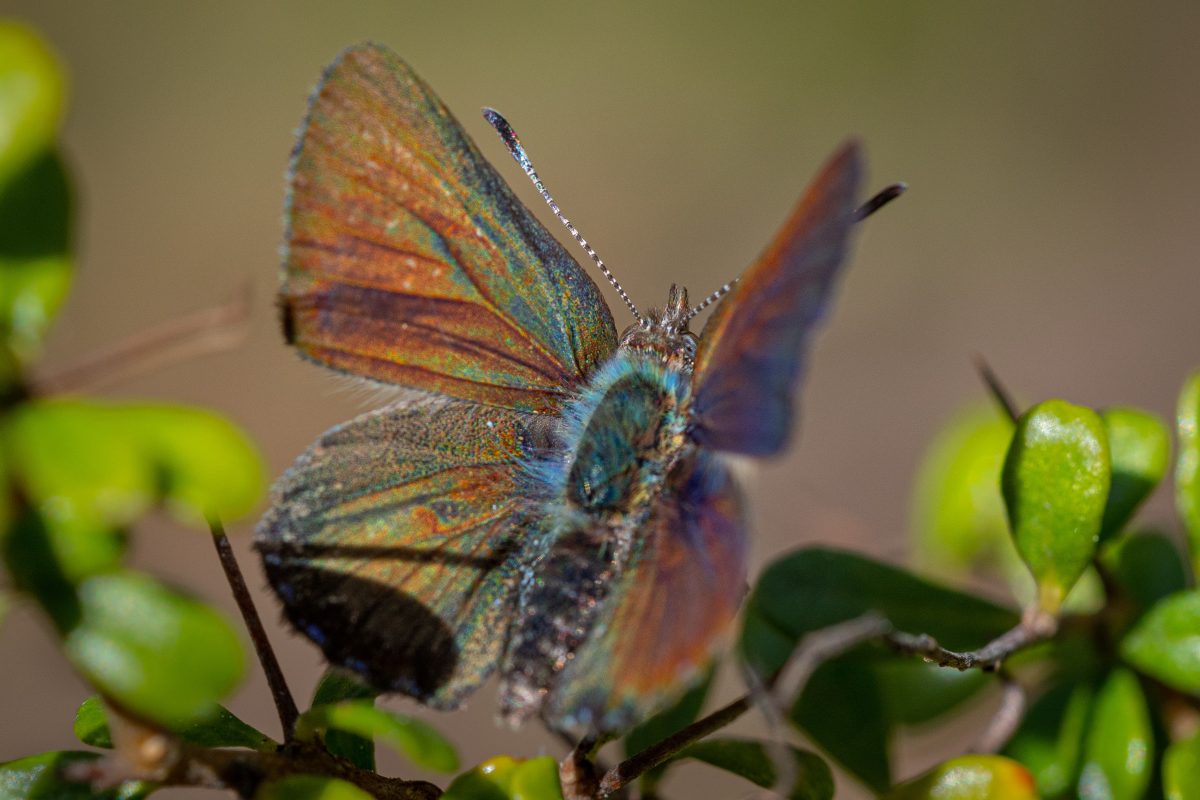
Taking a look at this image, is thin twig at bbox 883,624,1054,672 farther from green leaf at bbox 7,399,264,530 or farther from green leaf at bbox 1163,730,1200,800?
green leaf at bbox 7,399,264,530

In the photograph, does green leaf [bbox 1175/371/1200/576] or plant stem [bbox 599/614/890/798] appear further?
green leaf [bbox 1175/371/1200/576]

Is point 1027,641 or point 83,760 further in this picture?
point 1027,641

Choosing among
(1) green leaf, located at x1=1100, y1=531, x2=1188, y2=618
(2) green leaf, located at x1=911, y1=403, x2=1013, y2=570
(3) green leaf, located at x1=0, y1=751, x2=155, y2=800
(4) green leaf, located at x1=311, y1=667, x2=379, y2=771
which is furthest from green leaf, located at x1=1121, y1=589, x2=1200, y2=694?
(3) green leaf, located at x1=0, y1=751, x2=155, y2=800

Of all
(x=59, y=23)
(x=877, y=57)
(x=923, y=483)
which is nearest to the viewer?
(x=923, y=483)

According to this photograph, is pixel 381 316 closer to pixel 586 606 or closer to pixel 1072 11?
pixel 586 606

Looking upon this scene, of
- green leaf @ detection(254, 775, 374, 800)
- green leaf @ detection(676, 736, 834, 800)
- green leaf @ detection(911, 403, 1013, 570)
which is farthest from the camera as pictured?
green leaf @ detection(911, 403, 1013, 570)

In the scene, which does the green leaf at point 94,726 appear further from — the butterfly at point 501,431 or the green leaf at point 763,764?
the green leaf at point 763,764

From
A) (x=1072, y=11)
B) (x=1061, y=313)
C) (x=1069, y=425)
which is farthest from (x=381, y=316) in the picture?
(x=1072, y=11)

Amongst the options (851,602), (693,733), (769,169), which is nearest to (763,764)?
(693,733)
